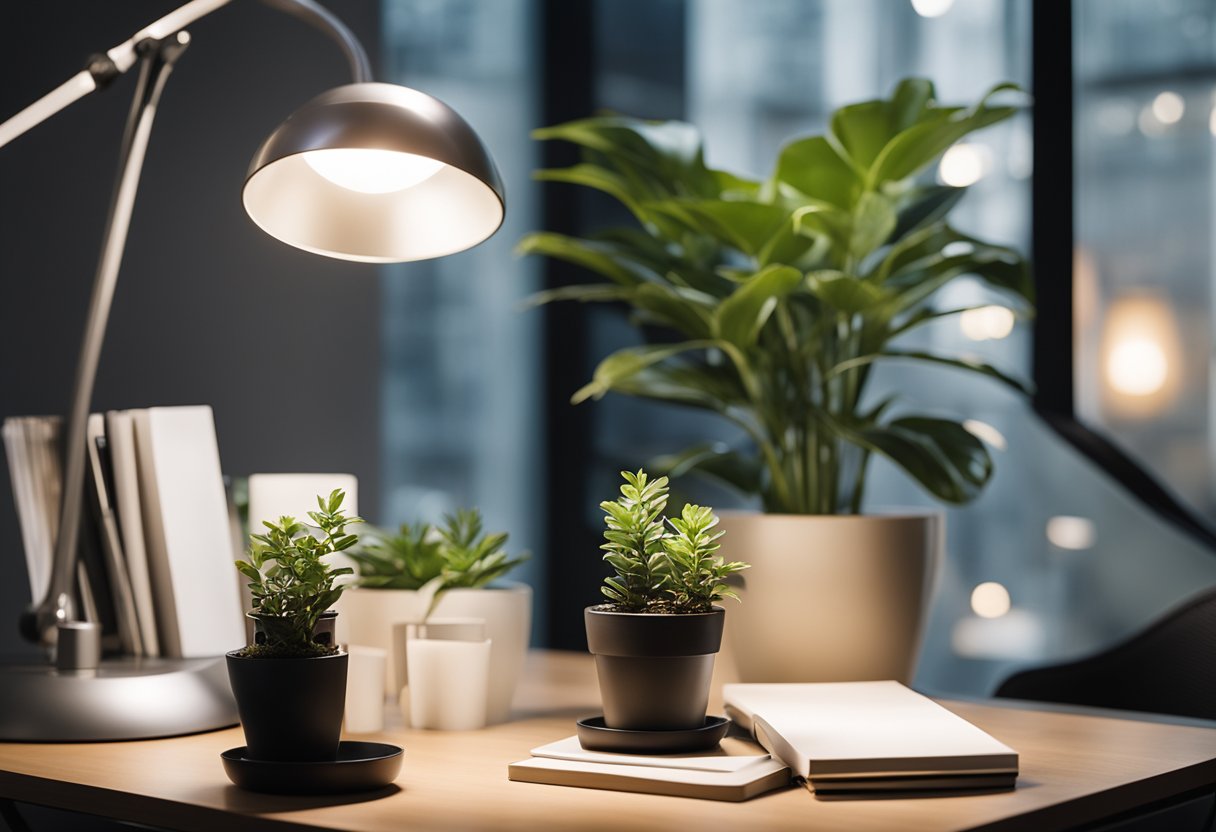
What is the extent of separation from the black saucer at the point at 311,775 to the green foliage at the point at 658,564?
8.3 inches

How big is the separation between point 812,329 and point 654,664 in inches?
24.6

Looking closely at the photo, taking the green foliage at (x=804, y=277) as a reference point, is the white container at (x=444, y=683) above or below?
below

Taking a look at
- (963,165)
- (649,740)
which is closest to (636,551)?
(649,740)

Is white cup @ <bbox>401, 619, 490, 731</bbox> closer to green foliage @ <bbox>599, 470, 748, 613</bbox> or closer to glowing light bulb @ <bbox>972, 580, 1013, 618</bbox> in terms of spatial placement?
green foliage @ <bbox>599, 470, 748, 613</bbox>

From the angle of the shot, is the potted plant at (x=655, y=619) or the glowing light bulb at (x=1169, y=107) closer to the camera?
the potted plant at (x=655, y=619)

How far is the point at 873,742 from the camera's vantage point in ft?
3.21

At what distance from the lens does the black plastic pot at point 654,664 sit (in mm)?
991

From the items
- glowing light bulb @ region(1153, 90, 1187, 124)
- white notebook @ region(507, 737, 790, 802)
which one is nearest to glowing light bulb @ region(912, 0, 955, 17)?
glowing light bulb @ region(1153, 90, 1187, 124)

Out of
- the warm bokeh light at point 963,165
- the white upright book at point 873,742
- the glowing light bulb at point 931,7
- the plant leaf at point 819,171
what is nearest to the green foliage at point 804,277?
the plant leaf at point 819,171

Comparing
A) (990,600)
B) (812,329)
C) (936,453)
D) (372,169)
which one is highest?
(372,169)

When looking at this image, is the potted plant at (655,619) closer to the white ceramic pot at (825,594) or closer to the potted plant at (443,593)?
the potted plant at (443,593)

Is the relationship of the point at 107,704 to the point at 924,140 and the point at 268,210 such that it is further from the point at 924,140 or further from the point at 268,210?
the point at 924,140

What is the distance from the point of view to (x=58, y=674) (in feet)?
3.79

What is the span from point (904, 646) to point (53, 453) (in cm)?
86
